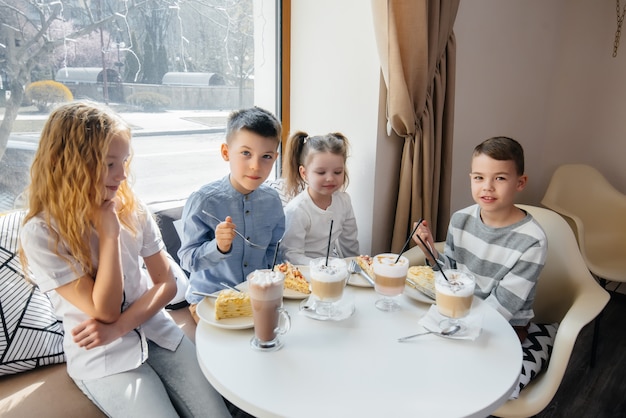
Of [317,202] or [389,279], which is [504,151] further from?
[317,202]

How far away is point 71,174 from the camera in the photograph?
4.00ft

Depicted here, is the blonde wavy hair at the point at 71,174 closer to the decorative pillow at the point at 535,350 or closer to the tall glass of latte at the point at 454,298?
the tall glass of latte at the point at 454,298

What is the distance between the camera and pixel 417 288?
145 centimetres

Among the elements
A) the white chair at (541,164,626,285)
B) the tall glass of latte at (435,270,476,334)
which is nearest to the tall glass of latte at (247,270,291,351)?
the tall glass of latte at (435,270,476,334)

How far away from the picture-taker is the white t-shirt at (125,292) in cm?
121

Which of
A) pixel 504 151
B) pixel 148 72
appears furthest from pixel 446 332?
pixel 148 72

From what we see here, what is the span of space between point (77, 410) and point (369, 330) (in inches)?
34.3

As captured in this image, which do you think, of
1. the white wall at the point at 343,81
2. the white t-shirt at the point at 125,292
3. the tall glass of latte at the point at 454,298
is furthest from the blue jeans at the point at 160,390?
the white wall at the point at 343,81

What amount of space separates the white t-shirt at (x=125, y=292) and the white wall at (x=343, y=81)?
1149mm

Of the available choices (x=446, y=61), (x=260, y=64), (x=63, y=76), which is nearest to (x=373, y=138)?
(x=446, y=61)

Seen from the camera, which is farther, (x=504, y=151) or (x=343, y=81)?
(x=343, y=81)

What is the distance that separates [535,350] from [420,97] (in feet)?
4.08

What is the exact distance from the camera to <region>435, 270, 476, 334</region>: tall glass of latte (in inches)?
47.3

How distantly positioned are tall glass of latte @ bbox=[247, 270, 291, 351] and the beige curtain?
1.25 metres
